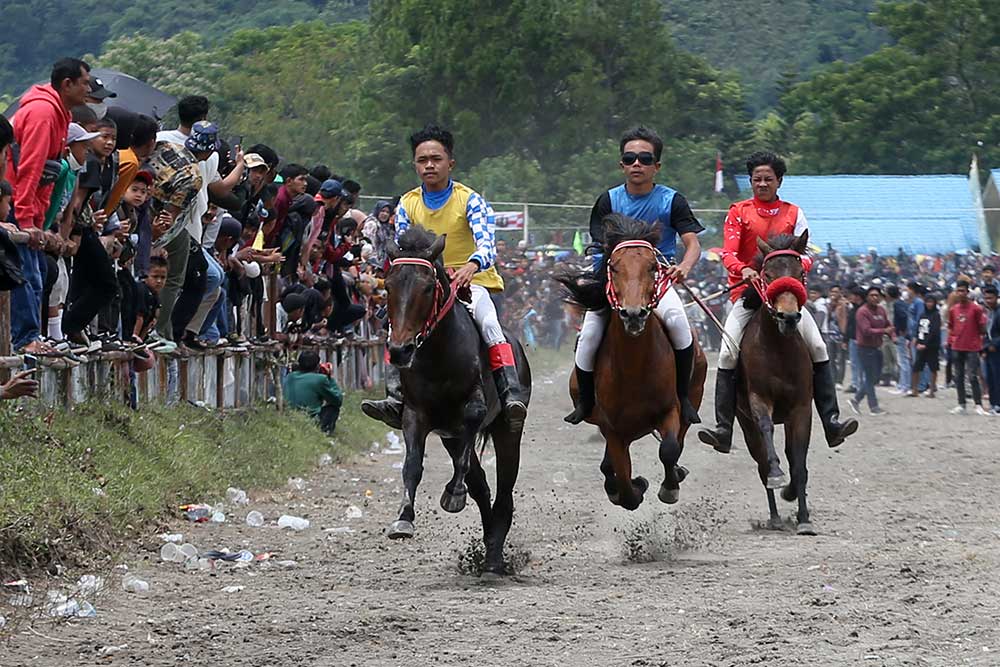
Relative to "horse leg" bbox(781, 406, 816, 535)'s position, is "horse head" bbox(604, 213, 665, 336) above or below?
above

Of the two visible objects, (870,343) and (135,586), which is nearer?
(135,586)

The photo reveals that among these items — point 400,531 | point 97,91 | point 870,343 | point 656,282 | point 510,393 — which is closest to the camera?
point 400,531

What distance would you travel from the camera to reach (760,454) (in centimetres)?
1204

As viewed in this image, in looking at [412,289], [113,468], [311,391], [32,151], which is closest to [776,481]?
[412,289]

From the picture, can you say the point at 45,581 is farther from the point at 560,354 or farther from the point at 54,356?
the point at 560,354

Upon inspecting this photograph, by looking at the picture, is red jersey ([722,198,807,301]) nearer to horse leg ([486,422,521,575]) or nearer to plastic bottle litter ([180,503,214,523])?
horse leg ([486,422,521,575])

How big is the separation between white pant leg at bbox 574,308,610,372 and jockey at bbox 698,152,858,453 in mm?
1444

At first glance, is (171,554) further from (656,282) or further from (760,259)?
(760,259)

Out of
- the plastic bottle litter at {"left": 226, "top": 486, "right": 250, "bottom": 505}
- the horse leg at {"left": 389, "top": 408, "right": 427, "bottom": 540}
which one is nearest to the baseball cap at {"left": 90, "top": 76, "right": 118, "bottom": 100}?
the plastic bottle litter at {"left": 226, "top": 486, "right": 250, "bottom": 505}

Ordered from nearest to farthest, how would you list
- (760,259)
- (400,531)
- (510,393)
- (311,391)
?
(400,531)
(510,393)
(760,259)
(311,391)

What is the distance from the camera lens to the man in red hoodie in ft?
34.0

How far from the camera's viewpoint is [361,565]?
10.4 metres

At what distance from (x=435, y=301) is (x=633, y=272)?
1223mm

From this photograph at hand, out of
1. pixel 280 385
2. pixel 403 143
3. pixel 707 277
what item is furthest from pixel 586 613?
pixel 403 143
